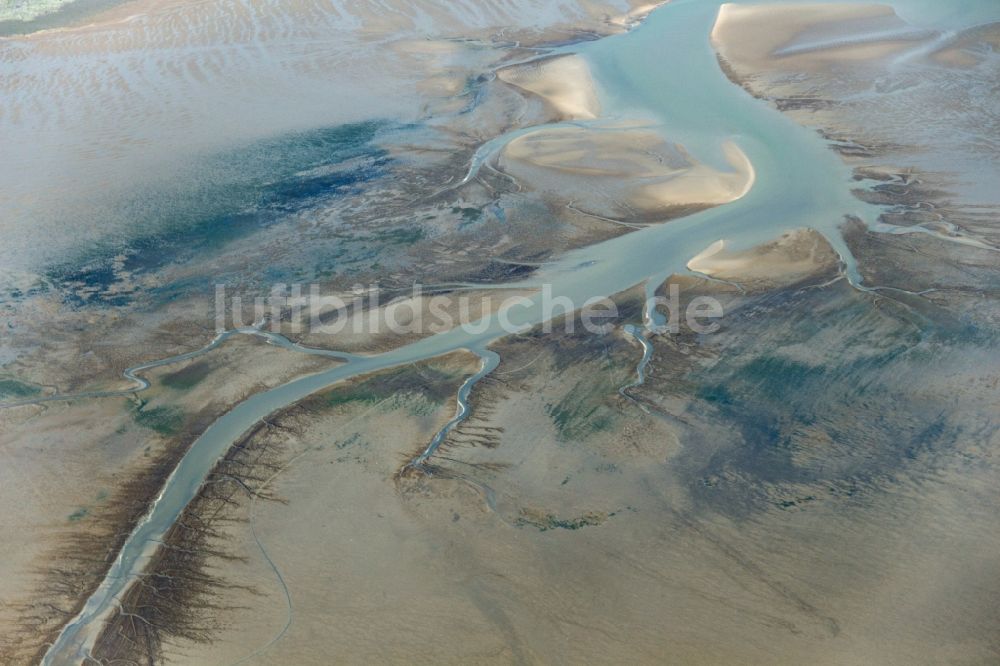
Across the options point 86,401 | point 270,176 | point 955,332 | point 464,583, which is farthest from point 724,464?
point 270,176

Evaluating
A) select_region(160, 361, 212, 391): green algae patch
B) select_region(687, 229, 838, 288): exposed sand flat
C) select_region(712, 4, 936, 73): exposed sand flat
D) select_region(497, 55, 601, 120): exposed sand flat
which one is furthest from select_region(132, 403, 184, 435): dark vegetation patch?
select_region(712, 4, 936, 73): exposed sand flat

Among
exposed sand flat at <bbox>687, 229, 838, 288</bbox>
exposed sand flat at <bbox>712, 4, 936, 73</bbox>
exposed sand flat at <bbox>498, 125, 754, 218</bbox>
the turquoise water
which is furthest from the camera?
exposed sand flat at <bbox>712, 4, 936, 73</bbox>

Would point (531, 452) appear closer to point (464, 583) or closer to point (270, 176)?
point (464, 583)

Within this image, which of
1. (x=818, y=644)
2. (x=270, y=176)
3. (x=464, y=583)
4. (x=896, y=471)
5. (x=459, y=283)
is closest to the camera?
(x=818, y=644)

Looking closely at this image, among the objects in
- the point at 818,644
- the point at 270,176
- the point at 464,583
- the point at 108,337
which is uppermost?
the point at 270,176

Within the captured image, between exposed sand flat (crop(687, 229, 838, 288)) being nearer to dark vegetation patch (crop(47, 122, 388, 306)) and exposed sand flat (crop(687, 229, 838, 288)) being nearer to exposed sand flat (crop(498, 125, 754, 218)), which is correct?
exposed sand flat (crop(498, 125, 754, 218))
